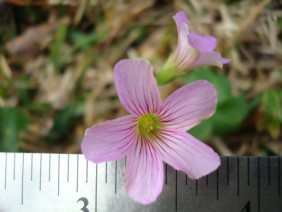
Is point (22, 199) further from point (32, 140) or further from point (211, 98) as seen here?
point (211, 98)

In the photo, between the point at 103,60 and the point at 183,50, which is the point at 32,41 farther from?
the point at 183,50

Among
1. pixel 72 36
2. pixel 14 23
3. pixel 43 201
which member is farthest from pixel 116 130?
pixel 14 23

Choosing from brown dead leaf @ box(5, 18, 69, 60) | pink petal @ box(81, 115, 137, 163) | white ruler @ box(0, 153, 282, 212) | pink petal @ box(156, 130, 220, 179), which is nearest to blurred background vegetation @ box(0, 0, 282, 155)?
brown dead leaf @ box(5, 18, 69, 60)

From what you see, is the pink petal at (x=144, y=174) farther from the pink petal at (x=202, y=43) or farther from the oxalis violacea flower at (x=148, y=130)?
the pink petal at (x=202, y=43)

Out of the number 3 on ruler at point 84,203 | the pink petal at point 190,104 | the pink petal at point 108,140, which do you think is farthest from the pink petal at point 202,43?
the number 3 on ruler at point 84,203

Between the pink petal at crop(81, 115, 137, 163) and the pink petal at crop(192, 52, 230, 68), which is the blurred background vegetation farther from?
the pink petal at crop(81, 115, 137, 163)

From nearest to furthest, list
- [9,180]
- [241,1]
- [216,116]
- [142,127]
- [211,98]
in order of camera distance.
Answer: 1. [211,98]
2. [142,127]
3. [9,180]
4. [216,116]
5. [241,1]
